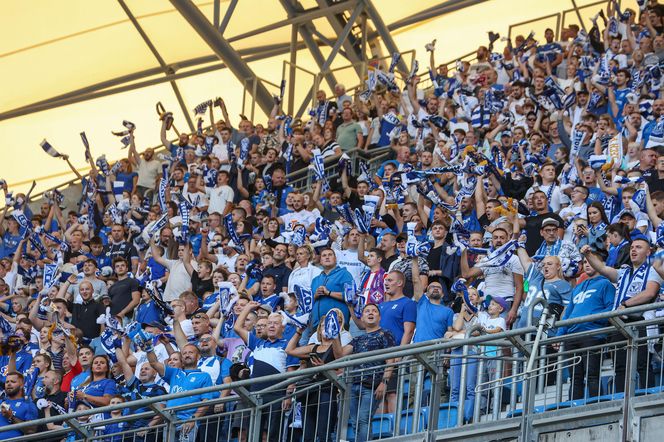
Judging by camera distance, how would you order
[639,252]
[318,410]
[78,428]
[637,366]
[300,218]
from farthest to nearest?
[300,218]
[78,428]
[639,252]
[318,410]
[637,366]

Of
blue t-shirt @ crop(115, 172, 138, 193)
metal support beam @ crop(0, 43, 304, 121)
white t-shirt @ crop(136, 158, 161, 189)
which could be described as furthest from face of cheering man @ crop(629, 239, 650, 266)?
metal support beam @ crop(0, 43, 304, 121)

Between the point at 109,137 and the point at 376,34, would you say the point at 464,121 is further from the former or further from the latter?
the point at 109,137

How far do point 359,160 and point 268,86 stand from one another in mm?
5205

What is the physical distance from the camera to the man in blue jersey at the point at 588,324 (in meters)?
10.2

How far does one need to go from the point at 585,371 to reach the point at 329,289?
4412 millimetres

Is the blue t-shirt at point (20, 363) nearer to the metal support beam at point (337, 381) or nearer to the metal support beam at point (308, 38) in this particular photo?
the metal support beam at point (337, 381)

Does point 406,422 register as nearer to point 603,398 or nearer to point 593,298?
point 603,398

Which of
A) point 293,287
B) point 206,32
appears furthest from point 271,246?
point 206,32

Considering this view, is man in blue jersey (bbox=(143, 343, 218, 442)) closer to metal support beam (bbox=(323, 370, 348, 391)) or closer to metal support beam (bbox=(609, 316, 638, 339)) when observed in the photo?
metal support beam (bbox=(323, 370, 348, 391))

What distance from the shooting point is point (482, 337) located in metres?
10.2

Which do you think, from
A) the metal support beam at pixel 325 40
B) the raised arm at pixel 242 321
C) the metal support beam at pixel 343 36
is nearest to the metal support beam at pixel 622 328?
the raised arm at pixel 242 321

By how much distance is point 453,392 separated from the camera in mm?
10883

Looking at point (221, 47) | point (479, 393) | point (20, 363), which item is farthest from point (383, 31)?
point (479, 393)

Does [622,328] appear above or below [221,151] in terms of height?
below
